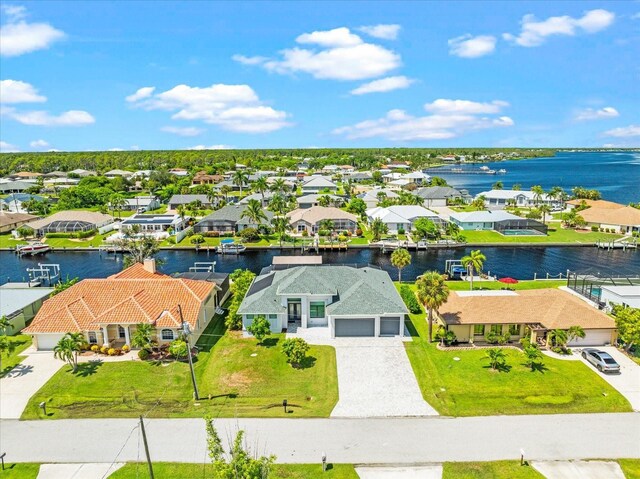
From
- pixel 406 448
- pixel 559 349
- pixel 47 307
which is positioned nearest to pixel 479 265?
pixel 559 349

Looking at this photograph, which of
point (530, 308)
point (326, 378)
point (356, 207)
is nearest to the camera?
point (326, 378)

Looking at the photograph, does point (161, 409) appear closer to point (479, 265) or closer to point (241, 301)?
point (241, 301)

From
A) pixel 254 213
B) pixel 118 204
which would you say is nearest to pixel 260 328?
pixel 254 213

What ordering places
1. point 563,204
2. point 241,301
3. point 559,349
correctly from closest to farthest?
point 559,349, point 241,301, point 563,204

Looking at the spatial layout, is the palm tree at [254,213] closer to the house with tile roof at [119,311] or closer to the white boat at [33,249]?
the white boat at [33,249]

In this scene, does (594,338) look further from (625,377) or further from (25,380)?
(25,380)

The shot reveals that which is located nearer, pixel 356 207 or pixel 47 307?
pixel 47 307
